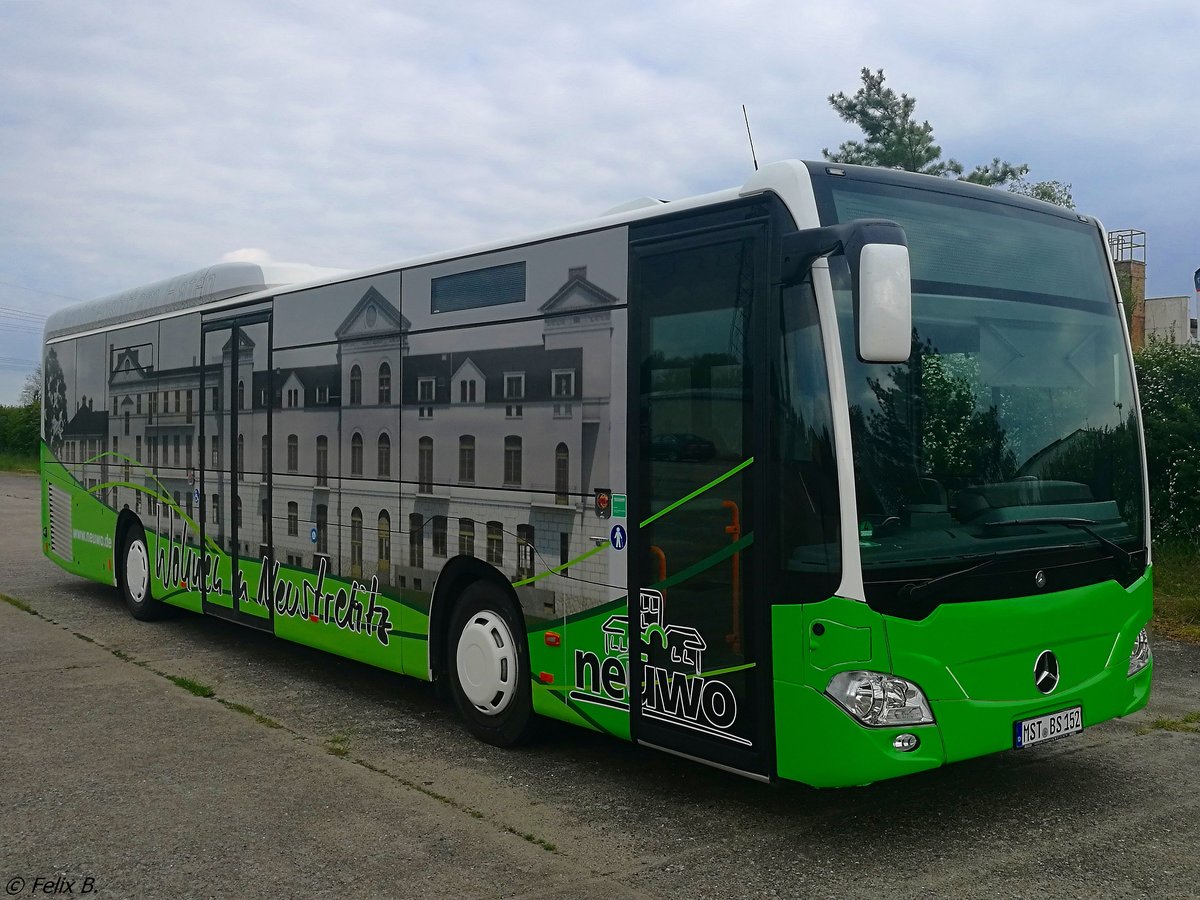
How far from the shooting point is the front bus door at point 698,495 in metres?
5.06

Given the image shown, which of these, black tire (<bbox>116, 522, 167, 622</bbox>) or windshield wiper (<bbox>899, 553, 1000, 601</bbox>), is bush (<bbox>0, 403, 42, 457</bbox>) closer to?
black tire (<bbox>116, 522, 167, 622</bbox>)

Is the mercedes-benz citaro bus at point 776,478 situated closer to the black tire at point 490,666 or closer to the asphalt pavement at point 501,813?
the black tire at point 490,666

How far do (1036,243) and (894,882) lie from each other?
301 centimetres

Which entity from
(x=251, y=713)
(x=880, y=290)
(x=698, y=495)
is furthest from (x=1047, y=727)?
(x=251, y=713)

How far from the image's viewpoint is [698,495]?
529 cm

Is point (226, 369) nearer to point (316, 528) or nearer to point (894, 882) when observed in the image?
point (316, 528)

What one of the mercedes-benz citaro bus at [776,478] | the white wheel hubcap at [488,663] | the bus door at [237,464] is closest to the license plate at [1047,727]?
the mercedes-benz citaro bus at [776,478]

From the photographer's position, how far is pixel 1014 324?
5363 millimetres

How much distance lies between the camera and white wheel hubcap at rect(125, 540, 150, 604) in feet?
36.3

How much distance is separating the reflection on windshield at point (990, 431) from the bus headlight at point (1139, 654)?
54cm

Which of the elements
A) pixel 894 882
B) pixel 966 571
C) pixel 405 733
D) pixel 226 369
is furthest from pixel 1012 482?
pixel 226 369

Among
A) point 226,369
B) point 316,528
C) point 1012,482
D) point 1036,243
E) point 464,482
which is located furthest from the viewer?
point 226,369

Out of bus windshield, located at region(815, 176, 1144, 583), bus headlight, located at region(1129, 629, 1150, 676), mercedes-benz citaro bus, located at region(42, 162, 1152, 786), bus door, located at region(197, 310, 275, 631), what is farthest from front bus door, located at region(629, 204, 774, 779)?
bus door, located at region(197, 310, 275, 631)

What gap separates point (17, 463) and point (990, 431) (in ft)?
173
